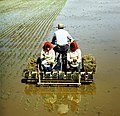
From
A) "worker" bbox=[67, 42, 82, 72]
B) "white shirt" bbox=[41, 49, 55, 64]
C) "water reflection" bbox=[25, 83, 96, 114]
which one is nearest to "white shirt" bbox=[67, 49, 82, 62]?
"worker" bbox=[67, 42, 82, 72]

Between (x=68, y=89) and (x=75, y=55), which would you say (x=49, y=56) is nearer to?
(x=75, y=55)

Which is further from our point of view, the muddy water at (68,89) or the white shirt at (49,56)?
the white shirt at (49,56)

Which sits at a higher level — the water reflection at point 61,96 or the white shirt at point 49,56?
the white shirt at point 49,56

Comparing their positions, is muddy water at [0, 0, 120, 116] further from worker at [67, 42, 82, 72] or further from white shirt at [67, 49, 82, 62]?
white shirt at [67, 49, 82, 62]

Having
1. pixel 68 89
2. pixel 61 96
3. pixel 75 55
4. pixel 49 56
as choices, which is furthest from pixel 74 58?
pixel 61 96

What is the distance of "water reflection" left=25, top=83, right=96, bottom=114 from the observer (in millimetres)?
8289

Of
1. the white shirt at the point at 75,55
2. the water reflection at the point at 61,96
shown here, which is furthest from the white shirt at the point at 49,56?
the water reflection at the point at 61,96

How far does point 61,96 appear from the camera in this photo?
902 centimetres

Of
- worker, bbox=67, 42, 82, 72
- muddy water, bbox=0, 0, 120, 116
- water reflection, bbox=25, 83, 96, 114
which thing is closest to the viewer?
muddy water, bbox=0, 0, 120, 116

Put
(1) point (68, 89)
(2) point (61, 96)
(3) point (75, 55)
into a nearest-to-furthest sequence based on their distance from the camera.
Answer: (2) point (61, 96)
(1) point (68, 89)
(3) point (75, 55)

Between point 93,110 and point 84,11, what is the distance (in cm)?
1964

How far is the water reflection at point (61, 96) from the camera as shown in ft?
27.2

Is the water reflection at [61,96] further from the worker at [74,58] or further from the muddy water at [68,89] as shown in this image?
the worker at [74,58]

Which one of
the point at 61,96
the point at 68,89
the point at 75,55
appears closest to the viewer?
the point at 61,96
